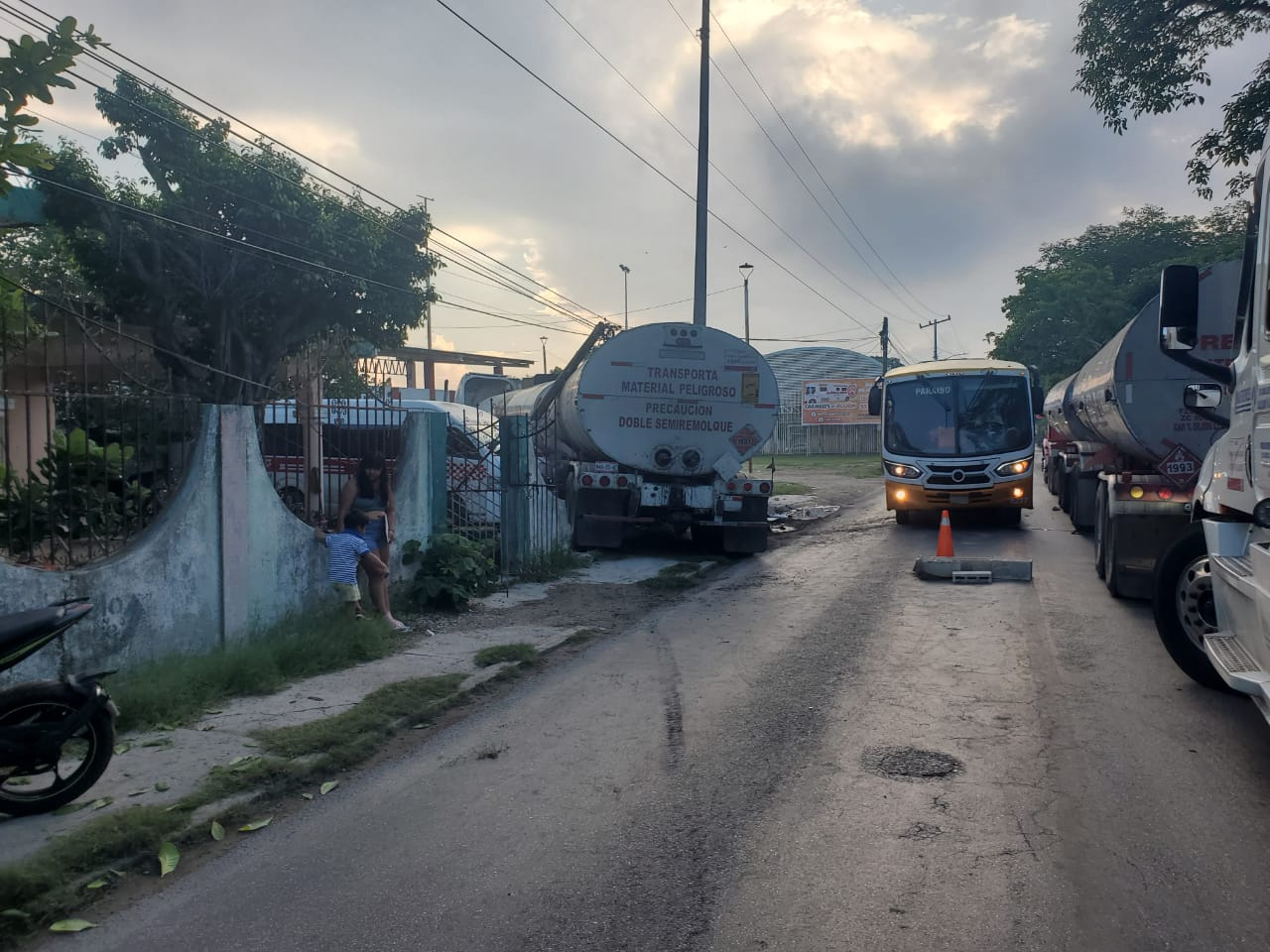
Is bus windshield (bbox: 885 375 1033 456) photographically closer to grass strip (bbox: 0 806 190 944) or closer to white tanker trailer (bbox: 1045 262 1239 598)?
white tanker trailer (bbox: 1045 262 1239 598)

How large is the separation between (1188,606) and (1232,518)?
1405 millimetres

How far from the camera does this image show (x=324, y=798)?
5.24 metres

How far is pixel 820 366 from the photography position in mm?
68500

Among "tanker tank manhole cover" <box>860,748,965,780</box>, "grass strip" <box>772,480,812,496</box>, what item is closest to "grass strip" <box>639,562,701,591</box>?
"tanker tank manhole cover" <box>860,748,965,780</box>

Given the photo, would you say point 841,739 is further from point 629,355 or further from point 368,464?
point 629,355

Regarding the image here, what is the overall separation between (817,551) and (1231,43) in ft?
31.4

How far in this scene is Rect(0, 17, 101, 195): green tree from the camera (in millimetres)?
5438

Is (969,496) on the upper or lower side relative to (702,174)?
lower

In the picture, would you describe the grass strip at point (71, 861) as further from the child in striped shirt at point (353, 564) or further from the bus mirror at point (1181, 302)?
the bus mirror at point (1181, 302)

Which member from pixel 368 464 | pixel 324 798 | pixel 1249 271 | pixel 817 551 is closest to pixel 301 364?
pixel 368 464

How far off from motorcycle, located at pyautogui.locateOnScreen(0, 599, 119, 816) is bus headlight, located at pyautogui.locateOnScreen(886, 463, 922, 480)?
47.2ft

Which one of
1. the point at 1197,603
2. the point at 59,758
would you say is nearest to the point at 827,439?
the point at 1197,603

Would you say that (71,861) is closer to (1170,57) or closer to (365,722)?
(365,722)

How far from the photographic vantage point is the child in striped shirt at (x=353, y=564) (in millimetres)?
8695
